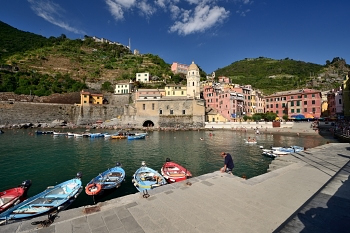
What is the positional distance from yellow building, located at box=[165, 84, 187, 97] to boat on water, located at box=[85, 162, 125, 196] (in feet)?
153

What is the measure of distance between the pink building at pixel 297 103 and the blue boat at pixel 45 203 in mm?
54244

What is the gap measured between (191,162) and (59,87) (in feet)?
213

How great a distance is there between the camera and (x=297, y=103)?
47.0 metres

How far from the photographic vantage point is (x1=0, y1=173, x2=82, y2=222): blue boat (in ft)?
19.6

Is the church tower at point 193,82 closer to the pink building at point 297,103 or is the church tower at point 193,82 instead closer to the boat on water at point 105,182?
the pink building at point 297,103

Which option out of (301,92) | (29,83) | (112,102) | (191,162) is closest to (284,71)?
(301,92)

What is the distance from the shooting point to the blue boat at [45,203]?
19.6ft

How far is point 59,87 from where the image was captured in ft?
203

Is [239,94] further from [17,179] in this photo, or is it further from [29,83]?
[29,83]

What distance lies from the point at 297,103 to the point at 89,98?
2464 inches

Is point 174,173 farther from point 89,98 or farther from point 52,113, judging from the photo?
point 52,113

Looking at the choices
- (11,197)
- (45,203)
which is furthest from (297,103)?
(11,197)

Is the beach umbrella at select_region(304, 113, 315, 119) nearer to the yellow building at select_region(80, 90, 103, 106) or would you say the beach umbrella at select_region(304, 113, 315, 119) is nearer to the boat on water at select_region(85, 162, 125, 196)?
the boat on water at select_region(85, 162, 125, 196)

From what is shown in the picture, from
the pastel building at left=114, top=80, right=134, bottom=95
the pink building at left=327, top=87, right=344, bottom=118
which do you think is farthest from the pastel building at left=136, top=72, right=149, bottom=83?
the pink building at left=327, top=87, right=344, bottom=118
